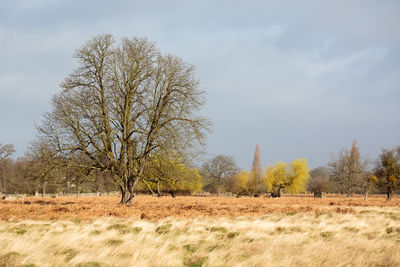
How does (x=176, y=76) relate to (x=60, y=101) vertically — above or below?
above

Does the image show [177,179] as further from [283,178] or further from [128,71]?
[283,178]

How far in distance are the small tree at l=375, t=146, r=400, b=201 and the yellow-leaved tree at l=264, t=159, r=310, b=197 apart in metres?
25.9

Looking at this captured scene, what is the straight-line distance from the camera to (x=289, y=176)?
222 ft

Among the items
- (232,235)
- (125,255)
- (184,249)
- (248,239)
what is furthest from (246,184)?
(125,255)

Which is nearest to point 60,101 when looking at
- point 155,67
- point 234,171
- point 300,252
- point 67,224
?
point 155,67

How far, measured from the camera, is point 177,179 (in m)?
21.3

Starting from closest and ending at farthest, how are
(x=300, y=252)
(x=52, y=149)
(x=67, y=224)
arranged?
(x=300, y=252), (x=67, y=224), (x=52, y=149)

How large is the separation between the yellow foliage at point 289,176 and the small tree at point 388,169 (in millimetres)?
25907

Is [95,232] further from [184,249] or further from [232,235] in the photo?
[232,235]

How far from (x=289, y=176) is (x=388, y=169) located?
29.0m

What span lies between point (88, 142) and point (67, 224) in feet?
31.4

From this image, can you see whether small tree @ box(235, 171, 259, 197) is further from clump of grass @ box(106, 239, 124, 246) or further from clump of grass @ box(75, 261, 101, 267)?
clump of grass @ box(75, 261, 101, 267)

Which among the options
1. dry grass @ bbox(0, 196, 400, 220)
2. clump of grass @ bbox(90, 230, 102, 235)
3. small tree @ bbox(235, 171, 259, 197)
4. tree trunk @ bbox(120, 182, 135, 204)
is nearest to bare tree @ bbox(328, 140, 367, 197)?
small tree @ bbox(235, 171, 259, 197)

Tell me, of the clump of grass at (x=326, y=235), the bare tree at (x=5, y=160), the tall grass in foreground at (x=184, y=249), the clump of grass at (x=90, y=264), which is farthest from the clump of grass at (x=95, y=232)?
the bare tree at (x=5, y=160)
